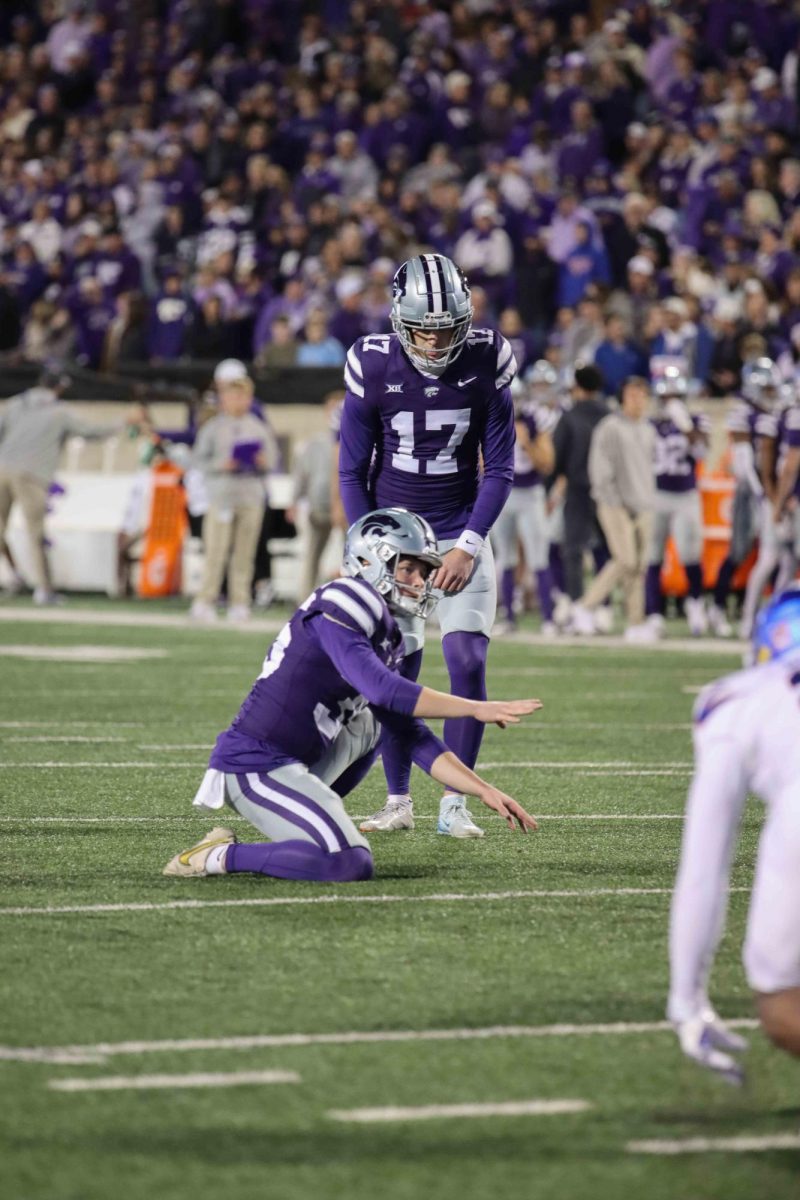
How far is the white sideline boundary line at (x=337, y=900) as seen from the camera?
570 centimetres

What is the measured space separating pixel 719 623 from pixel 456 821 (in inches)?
408

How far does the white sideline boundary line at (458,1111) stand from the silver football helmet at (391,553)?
2.48m

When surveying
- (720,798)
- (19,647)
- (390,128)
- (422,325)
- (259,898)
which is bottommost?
(19,647)

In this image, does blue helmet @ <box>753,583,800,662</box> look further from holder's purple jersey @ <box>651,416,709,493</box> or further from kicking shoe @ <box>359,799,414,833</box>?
holder's purple jersey @ <box>651,416,709,493</box>

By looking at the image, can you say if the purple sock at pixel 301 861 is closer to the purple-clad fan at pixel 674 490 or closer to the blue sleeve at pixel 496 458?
the blue sleeve at pixel 496 458

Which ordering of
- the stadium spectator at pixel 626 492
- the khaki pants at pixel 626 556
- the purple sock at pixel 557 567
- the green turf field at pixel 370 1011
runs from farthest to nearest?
the purple sock at pixel 557 567 → the khaki pants at pixel 626 556 → the stadium spectator at pixel 626 492 → the green turf field at pixel 370 1011

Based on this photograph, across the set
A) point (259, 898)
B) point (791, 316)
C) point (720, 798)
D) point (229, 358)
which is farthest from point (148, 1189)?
point (229, 358)

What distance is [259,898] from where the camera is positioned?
591 cm

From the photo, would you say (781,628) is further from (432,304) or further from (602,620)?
(602,620)

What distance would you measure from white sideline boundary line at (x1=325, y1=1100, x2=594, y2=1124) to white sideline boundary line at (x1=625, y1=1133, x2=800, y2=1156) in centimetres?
22

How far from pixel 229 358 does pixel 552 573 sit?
5.66m

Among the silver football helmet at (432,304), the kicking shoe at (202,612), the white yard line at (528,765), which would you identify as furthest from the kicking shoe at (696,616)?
the silver football helmet at (432,304)

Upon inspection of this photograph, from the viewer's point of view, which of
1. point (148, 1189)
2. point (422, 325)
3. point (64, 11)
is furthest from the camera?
point (64, 11)

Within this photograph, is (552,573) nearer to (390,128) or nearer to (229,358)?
(229,358)
